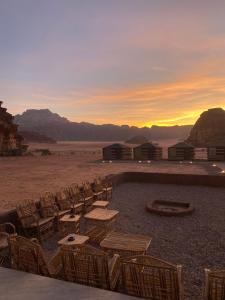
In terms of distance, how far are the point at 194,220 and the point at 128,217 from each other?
2.64 m

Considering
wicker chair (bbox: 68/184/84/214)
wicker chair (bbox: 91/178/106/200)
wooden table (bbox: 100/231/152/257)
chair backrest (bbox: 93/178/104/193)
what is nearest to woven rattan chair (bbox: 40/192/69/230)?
wicker chair (bbox: 68/184/84/214)

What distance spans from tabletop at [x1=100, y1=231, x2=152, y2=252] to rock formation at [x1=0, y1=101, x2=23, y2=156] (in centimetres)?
5331

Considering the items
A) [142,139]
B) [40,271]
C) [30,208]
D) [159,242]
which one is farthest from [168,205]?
[142,139]

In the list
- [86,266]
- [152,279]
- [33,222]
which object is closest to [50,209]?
[33,222]

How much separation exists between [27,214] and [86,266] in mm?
5651

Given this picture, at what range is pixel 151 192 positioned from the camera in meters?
17.4

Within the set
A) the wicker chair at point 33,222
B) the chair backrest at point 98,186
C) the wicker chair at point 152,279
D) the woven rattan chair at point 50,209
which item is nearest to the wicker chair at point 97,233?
the woven rattan chair at point 50,209

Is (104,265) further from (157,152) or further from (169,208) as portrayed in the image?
(157,152)

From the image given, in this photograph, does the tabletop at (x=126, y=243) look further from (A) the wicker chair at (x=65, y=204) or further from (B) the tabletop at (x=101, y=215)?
(A) the wicker chair at (x=65, y=204)

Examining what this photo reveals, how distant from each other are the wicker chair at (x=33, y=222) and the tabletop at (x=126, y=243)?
8.30 ft

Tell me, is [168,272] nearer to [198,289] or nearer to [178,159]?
[198,289]

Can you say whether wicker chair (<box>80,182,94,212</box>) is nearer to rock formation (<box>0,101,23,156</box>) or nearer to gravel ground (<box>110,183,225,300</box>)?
gravel ground (<box>110,183,225,300</box>)

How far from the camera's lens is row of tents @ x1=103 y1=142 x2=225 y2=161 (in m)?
40.2

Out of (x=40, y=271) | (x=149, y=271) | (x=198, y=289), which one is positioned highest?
(x=149, y=271)
